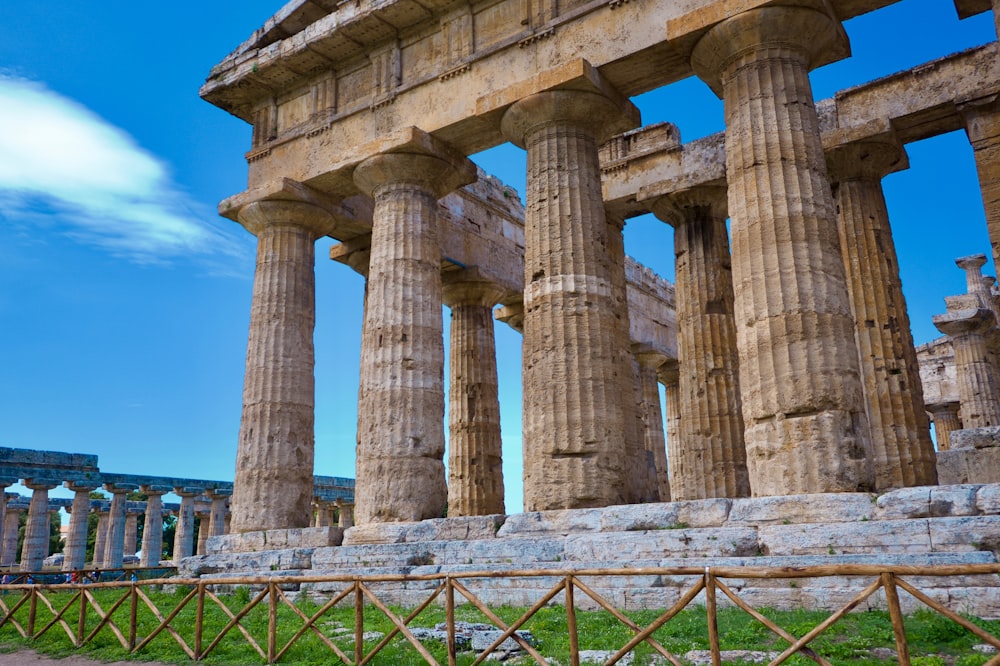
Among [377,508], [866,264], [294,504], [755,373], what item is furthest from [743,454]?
[294,504]

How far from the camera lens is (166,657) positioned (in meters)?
10.2

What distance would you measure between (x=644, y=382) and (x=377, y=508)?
15910 mm

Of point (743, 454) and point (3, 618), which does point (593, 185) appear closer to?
point (743, 454)

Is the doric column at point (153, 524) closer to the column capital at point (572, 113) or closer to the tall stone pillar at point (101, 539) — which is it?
the tall stone pillar at point (101, 539)

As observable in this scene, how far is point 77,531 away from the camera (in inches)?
1380

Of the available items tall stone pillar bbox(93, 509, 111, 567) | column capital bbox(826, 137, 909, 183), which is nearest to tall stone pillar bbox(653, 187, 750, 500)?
column capital bbox(826, 137, 909, 183)

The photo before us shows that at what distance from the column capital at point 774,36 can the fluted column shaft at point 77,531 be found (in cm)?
3194

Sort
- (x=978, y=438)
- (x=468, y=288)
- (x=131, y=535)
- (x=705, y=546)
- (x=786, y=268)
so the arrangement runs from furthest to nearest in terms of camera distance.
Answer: (x=131, y=535)
(x=468, y=288)
(x=978, y=438)
(x=786, y=268)
(x=705, y=546)

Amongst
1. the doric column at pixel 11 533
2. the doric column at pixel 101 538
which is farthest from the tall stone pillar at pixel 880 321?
the doric column at pixel 11 533

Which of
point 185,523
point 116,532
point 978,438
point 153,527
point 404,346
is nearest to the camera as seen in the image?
point 404,346

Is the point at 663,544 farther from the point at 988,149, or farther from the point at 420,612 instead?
the point at 988,149

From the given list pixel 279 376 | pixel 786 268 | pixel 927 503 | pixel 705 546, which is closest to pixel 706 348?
pixel 786 268

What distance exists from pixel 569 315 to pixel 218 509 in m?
30.8

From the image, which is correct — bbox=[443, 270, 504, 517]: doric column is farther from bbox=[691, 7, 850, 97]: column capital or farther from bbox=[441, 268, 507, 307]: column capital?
Result: bbox=[691, 7, 850, 97]: column capital
